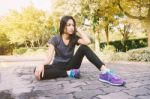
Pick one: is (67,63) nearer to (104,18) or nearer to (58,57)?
(58,57)

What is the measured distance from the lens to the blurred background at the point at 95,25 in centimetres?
1491

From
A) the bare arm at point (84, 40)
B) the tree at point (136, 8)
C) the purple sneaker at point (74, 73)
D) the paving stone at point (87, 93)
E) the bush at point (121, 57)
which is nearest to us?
the paving stone at point (87, 93)

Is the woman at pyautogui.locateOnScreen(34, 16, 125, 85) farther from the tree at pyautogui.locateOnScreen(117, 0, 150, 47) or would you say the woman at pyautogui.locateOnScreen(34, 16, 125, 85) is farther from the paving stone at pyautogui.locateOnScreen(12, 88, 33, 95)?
the tree at pyautogui.locateOnScreen(117, 0, 150, 47)

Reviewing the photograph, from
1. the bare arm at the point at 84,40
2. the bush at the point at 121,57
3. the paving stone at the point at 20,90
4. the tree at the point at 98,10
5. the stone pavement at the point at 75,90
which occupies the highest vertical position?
the tree at the point at 98,10

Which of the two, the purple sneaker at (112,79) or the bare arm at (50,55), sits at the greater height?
the bare arm at (50,55)

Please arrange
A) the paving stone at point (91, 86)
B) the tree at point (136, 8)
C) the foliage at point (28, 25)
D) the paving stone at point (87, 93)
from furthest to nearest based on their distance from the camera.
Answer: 1. the foliage at point (28, 25)
2. the tree at point (136, 8)
3. the paving stone at point (91, 86)
4. the paving stone at point (87, 93)

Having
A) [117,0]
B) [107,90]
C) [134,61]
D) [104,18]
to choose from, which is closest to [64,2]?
[104,18]

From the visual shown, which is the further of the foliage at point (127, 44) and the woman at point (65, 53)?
the foliage at point (127, 44)

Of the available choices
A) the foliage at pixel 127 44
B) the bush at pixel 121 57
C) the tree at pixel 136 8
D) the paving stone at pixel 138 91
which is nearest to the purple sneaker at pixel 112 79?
the paving stone at pixel 138 91

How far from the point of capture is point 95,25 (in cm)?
1788

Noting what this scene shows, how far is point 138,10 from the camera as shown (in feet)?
57.7

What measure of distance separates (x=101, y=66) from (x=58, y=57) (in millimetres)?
998

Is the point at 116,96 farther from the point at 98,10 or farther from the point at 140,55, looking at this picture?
the point at 98,10

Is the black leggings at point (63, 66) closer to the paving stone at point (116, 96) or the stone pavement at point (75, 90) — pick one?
the stone pavement at point (75, 90)
